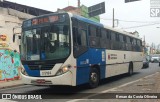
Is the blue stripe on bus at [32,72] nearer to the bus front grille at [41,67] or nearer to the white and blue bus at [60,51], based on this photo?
the white and blue bus at [60,51]

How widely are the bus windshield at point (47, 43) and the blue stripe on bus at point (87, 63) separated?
0.97 metres

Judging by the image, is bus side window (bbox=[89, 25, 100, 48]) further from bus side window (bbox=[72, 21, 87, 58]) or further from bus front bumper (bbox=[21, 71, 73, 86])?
bus front bumper (bbox=[21, 71, 73, 86])

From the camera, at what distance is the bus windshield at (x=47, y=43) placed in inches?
416

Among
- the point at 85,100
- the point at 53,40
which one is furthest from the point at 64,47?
the point at 85,100

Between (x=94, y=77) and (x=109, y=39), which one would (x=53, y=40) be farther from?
(x=109, y=39)

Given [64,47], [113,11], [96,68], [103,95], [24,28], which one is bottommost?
[103,95]

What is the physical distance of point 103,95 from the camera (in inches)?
425

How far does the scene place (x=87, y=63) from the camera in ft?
39.4

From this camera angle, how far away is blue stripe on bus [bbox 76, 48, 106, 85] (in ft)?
36.7

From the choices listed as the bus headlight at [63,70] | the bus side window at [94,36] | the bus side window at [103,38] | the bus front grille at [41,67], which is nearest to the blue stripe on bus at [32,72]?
the bus front grille at [41,67]

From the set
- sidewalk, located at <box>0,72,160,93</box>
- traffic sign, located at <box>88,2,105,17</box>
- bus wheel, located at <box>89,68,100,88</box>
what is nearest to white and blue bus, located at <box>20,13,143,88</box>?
bus wheel, located at <box>89,68,100,88</box>

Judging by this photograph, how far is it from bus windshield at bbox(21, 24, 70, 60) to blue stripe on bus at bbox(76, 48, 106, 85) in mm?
973

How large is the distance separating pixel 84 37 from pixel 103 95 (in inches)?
105

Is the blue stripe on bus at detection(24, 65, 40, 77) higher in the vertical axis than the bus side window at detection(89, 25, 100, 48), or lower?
lower
